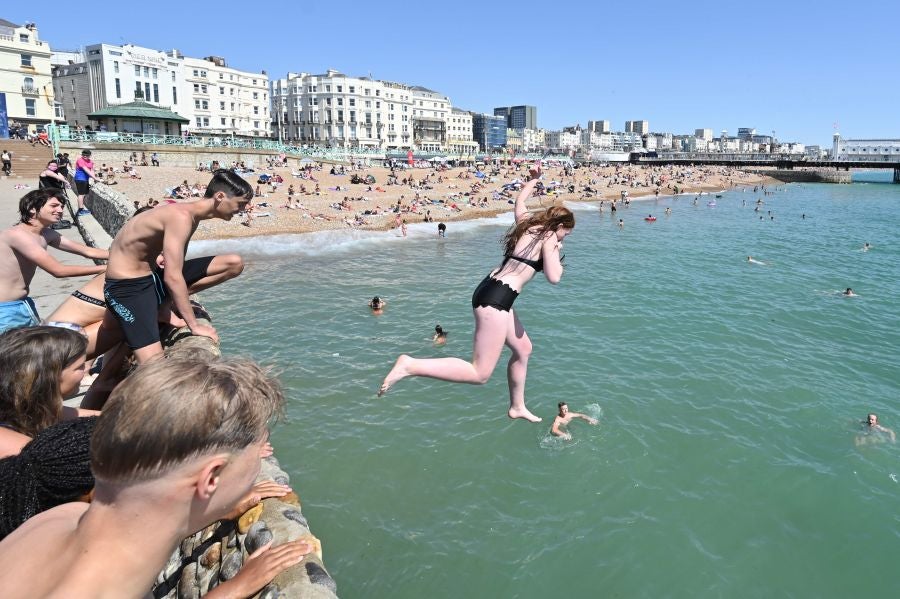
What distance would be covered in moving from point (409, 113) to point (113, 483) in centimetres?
13021

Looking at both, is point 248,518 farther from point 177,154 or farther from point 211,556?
point 177,154

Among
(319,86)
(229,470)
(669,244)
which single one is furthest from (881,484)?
(319,86)

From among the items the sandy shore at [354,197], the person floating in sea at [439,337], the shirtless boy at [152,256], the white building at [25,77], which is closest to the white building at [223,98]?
the white building at [25,77]

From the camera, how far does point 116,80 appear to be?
6781cm

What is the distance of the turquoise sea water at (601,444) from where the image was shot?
7562 millimetres

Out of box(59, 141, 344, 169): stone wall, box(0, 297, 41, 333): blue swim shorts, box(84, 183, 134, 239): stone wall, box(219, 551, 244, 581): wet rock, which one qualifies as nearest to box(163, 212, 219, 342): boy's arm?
box(0, 297, 41, 333): blue swim shorts

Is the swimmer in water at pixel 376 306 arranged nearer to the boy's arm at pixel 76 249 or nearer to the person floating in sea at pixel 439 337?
the person floating in sea at pixel 439 337

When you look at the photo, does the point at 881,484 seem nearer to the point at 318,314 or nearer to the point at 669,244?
the point at 318,314

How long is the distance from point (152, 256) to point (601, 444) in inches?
328

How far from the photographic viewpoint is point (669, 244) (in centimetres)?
3634

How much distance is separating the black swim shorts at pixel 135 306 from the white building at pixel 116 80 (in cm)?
7332

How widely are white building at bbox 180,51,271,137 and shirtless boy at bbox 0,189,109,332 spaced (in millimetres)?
80825

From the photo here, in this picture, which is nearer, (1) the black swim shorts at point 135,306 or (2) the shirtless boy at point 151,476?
(2) the shirtless boy at point 151,476

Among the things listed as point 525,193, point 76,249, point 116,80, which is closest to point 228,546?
point 525,193
